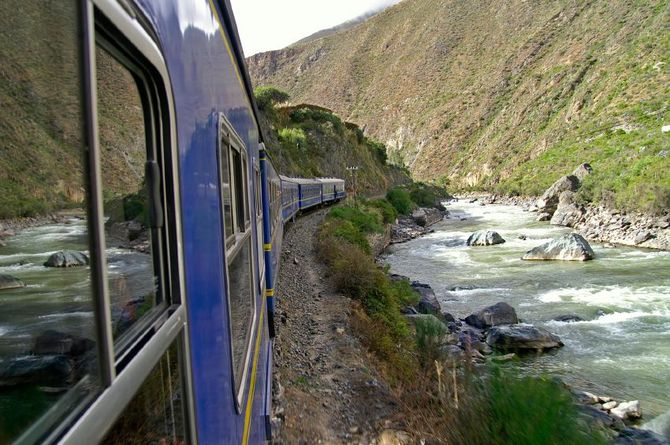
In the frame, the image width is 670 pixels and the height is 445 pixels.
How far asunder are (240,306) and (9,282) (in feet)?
6.71

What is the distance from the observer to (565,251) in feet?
63.4

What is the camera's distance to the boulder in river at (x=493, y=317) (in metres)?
12.2

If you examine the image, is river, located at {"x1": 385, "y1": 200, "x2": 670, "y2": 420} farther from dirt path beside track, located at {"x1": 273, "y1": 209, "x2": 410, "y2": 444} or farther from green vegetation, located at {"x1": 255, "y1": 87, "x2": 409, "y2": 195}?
green vegetation, located at {"x1": 255, "y1": 87, "x2": 409, "y2": 195}

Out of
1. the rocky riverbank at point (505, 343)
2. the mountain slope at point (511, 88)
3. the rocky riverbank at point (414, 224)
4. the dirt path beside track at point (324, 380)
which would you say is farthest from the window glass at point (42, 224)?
the mountain slope at point (511, 88)

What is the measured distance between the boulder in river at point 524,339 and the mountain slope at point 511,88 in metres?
16.2

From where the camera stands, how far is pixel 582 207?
29.5 meters

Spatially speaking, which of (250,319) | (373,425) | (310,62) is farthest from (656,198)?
(310,62)

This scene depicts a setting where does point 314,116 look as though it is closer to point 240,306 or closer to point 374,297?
point 374,297

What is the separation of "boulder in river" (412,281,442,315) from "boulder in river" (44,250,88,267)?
1162 centimetres

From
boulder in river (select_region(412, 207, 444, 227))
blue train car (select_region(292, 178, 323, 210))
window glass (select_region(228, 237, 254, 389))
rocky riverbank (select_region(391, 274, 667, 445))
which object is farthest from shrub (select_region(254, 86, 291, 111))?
window glass (select_region(228, 237, 254, 389))

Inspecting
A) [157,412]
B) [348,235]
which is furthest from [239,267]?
[348,235]

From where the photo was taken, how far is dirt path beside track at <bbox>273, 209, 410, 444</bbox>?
17.9 ft

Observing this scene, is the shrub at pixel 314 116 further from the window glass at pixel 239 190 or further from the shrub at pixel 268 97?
the window glass at pixel 239 190

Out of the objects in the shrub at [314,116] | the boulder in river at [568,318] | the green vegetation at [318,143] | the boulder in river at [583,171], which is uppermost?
the shrub at [314,116]
